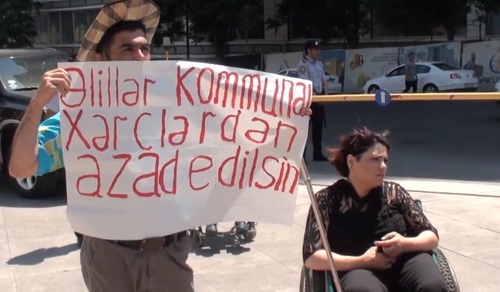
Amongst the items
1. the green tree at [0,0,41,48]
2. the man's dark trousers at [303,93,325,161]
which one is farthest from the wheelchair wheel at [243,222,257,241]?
the green tree at [0,0,41,48]

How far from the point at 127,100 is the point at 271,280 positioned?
2.98 m

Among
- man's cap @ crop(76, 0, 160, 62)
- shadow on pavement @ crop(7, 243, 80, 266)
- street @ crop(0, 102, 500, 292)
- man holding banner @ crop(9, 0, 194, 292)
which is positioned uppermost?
man's cap @ crop(76, 0, 160, 62)

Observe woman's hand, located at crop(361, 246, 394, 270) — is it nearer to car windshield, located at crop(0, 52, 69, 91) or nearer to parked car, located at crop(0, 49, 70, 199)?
parked car, located at crop(0, 49, 70, 199)

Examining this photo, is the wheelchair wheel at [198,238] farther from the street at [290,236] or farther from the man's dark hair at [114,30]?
the man's dark hair at [114,30]

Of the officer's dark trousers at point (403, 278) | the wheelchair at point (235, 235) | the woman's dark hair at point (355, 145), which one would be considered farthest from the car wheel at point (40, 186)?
the officer's dark trousers at point (403, 278)

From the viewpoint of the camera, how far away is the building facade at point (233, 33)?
104ft

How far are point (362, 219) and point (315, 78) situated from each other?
7253 millimetres

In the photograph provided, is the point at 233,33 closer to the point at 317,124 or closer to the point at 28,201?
the point at 317,124

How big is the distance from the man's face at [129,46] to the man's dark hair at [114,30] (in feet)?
0.05

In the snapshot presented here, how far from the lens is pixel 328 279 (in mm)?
3785

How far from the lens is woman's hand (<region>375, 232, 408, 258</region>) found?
148 inches

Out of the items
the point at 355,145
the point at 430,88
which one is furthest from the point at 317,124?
the point at 430,88

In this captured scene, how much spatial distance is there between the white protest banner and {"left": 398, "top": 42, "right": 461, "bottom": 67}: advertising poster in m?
26.0

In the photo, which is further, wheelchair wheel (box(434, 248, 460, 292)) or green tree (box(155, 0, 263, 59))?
green tree (box(155, 0, 263, 59))
